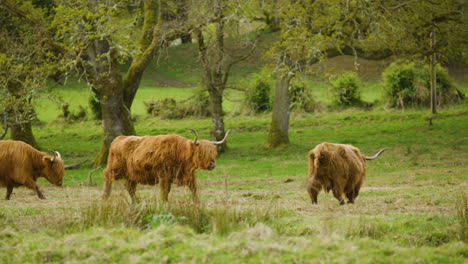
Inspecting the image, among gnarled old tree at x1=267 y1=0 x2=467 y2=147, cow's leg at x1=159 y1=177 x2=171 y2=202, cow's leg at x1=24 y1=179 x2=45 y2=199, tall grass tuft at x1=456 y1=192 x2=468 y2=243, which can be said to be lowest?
cow's leg at x1=24 y1=179 x2=45 y2=199

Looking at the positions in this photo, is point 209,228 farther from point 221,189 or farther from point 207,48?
point 207,48

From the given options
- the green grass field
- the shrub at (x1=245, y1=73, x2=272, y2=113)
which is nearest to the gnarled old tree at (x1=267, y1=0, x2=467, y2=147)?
the green grass field

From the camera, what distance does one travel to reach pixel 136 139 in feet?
38.9

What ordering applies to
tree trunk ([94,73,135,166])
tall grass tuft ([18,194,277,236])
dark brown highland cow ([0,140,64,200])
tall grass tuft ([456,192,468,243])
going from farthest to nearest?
1. tree trunk ([94,73,135,166])
2. dark brown highland cow ([0,140,64,200])
3. tall grass tuft ([18,194,277,236])
4. tall grass tuft ([456,192,468,243])

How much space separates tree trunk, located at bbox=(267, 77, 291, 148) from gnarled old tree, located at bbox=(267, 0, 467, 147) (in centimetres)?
139

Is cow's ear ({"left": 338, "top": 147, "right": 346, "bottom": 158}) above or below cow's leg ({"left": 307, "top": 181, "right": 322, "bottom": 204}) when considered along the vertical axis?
above

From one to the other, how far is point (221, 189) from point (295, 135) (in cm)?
1236

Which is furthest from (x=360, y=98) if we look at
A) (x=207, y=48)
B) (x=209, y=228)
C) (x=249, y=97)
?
(x=209, y=228)

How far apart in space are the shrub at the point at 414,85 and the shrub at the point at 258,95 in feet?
20.0

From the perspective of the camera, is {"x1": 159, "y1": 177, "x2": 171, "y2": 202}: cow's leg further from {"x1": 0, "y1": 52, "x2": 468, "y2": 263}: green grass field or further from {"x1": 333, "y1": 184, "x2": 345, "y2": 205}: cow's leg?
{"x1": 333, "y1": 184, "x2": 345, "y2": 205}: cow's leg

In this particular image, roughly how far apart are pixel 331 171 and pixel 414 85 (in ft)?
68.5

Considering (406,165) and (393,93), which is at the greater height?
(393,93)

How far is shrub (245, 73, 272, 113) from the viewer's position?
3297 cm

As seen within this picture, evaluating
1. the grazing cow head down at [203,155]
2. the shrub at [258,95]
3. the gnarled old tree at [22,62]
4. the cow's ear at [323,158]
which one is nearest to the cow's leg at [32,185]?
the grazing cow head down at [203,155]
